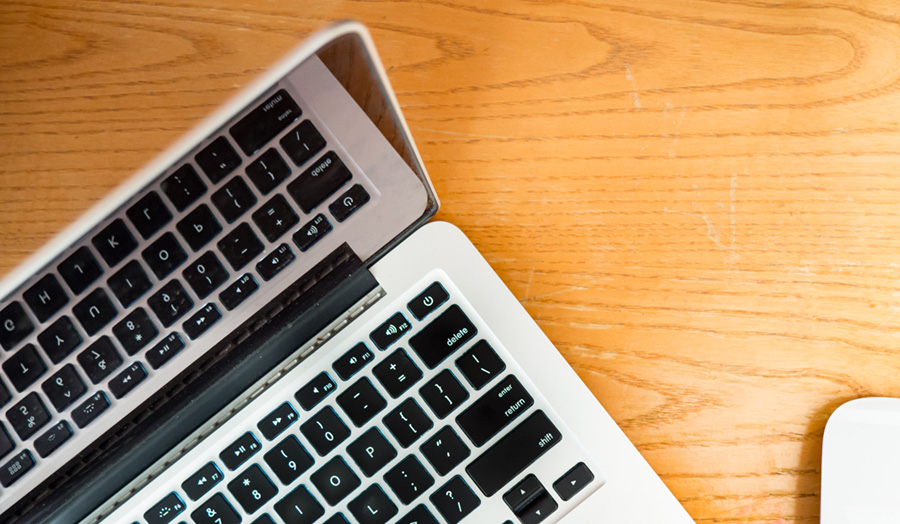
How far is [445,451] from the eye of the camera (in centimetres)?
34

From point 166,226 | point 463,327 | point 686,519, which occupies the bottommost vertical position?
point 686,519

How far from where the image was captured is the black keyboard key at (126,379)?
33 cm

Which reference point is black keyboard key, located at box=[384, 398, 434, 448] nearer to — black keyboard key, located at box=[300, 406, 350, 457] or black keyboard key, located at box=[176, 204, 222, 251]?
black keyboard key, located at box=[300, 406, 350, 457]

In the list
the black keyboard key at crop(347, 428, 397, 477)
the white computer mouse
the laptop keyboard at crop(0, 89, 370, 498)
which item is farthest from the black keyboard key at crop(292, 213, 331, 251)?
the white computer mouse

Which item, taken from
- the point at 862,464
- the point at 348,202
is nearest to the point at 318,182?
the point at 348,202

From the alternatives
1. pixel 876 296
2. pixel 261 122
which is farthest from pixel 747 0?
pixel 261 122

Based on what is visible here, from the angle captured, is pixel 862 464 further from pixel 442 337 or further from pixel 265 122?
pixel 265 122

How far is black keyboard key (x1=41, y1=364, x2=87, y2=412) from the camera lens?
0.33m

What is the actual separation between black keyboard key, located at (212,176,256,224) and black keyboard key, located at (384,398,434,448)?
0.13 meters

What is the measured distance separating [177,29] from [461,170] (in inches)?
7.6

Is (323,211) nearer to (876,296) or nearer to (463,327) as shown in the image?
(463,327)

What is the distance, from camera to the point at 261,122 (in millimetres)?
319

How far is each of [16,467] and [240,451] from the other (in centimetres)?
11

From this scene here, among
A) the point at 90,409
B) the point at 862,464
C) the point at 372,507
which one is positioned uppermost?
the point at 90,409
